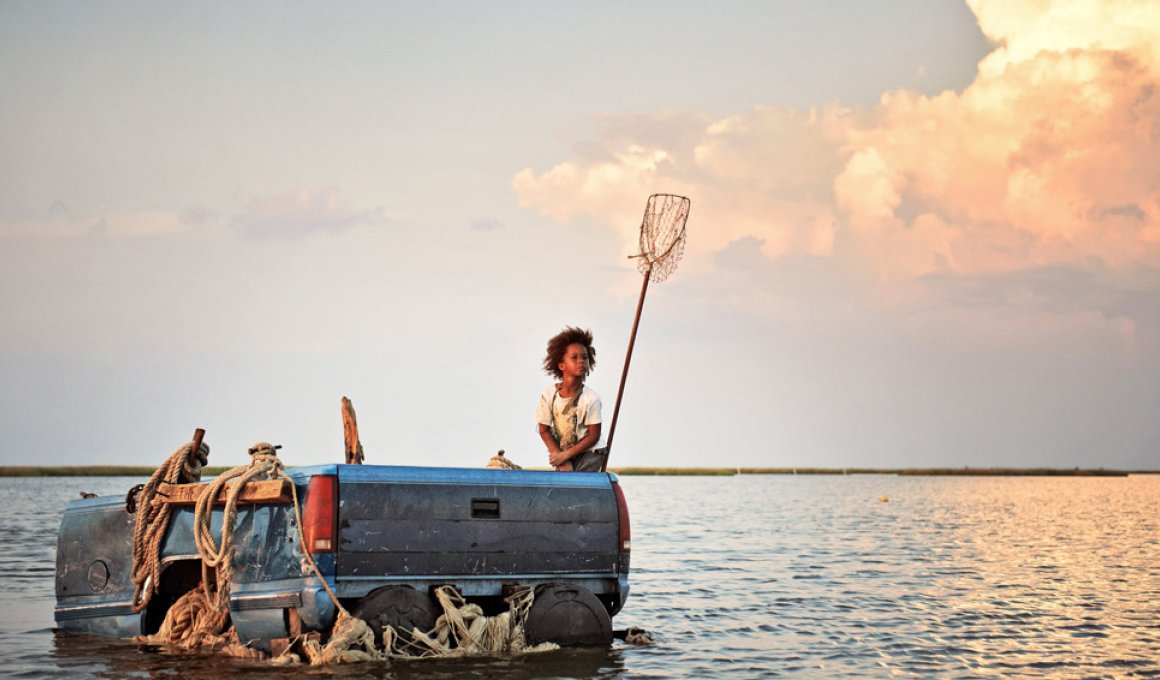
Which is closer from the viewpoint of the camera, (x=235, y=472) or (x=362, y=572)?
(x=362, y=572)

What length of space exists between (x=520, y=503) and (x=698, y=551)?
50.6 feet

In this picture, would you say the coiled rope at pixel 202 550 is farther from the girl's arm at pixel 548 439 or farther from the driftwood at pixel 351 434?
the girl's arm at pixel 548 439

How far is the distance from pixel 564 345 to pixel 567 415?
2.39ft

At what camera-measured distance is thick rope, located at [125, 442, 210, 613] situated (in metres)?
9.82

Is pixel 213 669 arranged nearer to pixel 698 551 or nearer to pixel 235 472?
pixel 235 472

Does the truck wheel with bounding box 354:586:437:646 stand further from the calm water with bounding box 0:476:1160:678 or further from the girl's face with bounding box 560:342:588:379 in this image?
the girl's face with bounding box 560:342:588:379

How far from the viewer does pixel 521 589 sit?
30.8ft

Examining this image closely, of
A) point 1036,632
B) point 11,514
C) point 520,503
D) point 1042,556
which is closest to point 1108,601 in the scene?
point 1036,632

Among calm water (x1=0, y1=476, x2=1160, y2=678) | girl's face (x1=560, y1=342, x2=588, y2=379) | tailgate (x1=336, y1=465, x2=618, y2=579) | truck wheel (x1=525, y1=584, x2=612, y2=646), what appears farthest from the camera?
girl's face (x1=560, y1=342, x2=588, y2=379)

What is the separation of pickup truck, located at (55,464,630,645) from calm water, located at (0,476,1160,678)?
379 mm

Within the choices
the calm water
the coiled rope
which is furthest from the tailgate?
the calm water

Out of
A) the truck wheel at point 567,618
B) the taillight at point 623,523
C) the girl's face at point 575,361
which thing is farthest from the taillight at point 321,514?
the girl's face at point 575,361

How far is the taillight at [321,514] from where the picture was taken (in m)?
8.48

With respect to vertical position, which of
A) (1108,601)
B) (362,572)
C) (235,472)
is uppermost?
(235,472)
